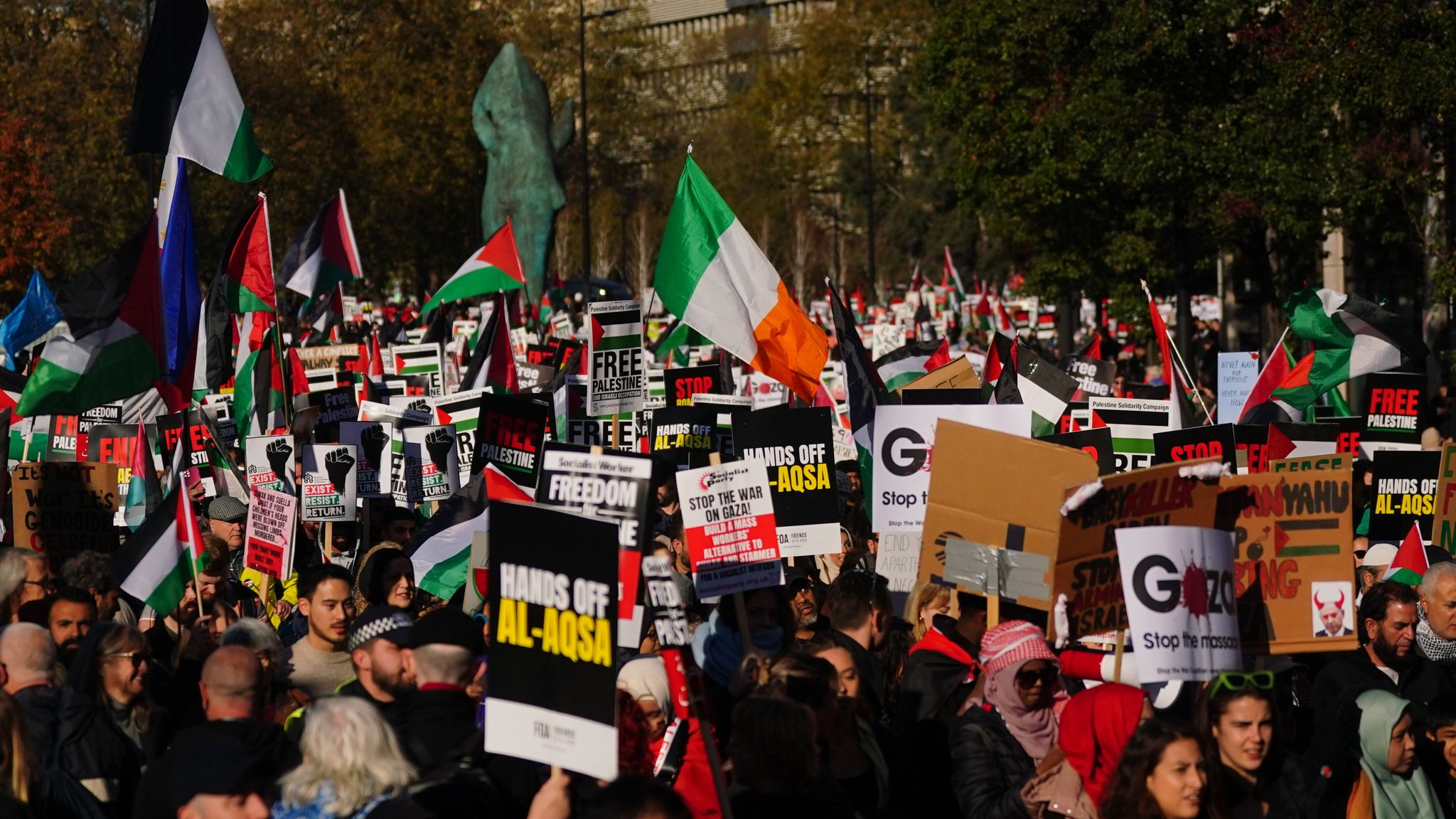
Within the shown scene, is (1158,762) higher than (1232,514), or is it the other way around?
(1232,514)

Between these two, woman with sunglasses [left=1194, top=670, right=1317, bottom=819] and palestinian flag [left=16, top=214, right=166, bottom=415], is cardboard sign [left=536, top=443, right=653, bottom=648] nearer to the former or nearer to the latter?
woman with sunglasses [left=1194, top=670, right=1317, bottom=819]

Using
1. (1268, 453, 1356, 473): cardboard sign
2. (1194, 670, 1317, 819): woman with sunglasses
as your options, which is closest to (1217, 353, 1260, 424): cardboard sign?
(1268, 453, 1356, 473): cardboard sign

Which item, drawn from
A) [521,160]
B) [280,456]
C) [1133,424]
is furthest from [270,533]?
[521,160]

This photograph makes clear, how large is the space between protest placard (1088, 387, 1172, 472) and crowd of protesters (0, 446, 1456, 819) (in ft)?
14.6

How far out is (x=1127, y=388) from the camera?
18703mm

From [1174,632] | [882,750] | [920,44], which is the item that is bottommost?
[882,750]

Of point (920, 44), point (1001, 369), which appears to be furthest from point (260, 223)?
point (920, 44)

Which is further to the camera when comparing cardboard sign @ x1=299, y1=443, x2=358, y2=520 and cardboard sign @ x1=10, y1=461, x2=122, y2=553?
cardboard sign @ x1=299, y1=443, x2=358, y2=520

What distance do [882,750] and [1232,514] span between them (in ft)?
5.33

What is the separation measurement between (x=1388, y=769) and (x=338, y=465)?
287 inches

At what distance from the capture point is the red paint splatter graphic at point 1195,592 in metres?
6.20

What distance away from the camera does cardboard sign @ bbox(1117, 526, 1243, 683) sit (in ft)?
20.2

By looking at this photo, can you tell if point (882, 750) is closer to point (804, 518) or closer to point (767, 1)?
point (804, 518)

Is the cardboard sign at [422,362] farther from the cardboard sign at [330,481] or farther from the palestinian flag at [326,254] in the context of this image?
the cardboard sign at [330,481]
